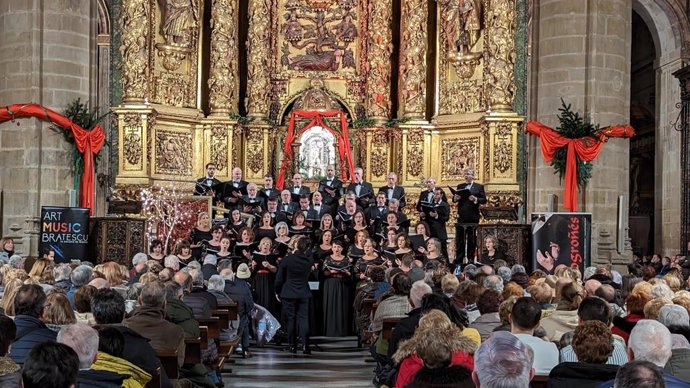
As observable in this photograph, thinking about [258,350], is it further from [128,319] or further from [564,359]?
[564,359]

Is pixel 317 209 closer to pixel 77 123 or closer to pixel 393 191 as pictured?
pixel 393 191

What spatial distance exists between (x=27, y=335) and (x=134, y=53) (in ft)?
45.7

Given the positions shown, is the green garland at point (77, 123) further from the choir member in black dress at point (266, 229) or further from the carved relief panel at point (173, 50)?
the choir member in black dress at point (266, 229)

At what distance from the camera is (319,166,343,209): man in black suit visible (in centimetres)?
1845

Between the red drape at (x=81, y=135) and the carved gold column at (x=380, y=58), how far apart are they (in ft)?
18.2

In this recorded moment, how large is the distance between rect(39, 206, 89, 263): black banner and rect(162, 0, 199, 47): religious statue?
495 cm

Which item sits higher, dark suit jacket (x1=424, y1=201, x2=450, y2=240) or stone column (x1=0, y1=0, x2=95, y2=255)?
stone column (x1=0, y1=0, x2=95, y2=255)

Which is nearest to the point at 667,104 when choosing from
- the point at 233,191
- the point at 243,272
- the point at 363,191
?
the point at 363,191

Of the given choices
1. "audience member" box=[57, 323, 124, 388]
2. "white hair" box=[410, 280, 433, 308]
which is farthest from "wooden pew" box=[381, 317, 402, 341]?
"audience member" box=[57, 323, 124, 388]

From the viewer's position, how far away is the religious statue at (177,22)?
68.3 feet

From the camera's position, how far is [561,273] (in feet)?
37.6

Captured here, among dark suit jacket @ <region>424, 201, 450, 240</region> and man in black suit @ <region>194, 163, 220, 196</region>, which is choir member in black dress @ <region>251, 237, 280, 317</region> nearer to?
dark suit jacket @ <region>424, 201, 450, 240</region>

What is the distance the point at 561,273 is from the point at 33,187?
33.5 ft

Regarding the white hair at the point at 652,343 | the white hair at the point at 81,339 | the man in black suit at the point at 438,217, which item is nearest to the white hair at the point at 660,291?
the white hair at the point at 652,343
